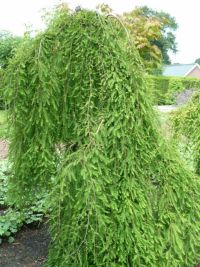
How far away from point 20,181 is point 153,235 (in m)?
1.15

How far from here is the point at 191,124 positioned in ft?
13.3

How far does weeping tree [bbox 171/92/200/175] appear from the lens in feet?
12.9

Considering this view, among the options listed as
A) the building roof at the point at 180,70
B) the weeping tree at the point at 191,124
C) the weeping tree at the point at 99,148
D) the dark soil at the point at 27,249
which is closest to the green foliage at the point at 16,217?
the dark soil at the point at 27,249

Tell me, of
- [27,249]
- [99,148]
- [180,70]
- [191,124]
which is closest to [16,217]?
[27,249]

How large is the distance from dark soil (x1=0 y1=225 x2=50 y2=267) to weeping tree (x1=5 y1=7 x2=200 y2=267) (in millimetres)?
707

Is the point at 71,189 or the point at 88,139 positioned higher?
the point at 88,139

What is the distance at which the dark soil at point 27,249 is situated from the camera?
3.56m

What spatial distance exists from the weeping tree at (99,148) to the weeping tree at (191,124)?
97 cm

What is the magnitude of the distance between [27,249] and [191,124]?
210cm

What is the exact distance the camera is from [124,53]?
2816 mm

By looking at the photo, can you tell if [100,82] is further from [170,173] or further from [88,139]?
[170,173]

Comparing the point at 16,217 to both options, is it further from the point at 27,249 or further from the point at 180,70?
the point at 180,70

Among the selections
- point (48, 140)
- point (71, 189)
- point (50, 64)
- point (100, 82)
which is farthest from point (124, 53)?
point (71, 189)

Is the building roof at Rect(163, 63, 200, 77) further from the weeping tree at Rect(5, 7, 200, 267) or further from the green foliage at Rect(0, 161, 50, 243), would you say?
the weeping tree at Rect(5, 7, 200, 267)
